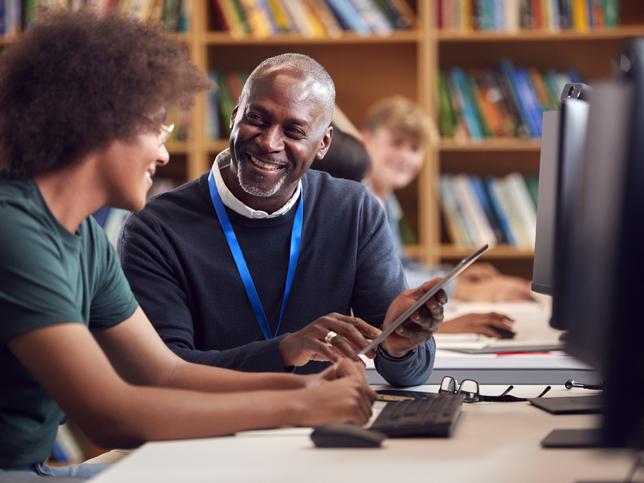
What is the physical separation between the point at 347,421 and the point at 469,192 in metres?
3.00

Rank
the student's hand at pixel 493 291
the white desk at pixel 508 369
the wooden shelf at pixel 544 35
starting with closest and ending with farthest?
the white desk at pixel 508 369 < the student's hand at pixel 493 291 < the wooden shelf at pixel 544 35

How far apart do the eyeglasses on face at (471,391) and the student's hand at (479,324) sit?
29.0 inches

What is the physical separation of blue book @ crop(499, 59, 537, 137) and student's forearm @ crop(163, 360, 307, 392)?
2.85 m

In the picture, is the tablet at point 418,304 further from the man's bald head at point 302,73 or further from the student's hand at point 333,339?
the man's bald head at point 302,73

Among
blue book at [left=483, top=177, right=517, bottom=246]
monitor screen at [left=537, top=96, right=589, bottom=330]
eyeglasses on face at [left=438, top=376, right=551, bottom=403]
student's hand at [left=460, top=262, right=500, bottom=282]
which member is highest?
monitor screen at [left=537, top=96, right=589, bottom=330]

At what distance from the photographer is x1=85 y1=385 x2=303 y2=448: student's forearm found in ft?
4.07

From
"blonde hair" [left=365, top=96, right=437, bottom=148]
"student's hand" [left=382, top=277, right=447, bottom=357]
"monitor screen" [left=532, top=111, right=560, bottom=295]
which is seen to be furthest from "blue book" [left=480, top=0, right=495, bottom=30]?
"student's hand" [left=382, top=277, right=447, bottom=357]

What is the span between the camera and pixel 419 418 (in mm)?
1344

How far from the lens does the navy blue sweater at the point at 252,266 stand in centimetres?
191

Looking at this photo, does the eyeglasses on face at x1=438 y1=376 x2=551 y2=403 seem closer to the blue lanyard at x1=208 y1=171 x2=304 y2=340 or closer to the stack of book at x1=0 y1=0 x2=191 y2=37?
the blue lanyard at x1=208 y1=171 x2=304 y2=340

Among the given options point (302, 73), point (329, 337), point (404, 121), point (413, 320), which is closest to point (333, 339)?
point (329, 337)

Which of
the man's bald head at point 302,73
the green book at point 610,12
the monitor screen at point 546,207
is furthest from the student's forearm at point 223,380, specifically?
the green book at point 610,12

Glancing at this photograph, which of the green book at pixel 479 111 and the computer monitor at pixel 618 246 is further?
the green book at pixel 479 111

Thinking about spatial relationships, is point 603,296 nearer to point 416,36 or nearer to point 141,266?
point 141,266
